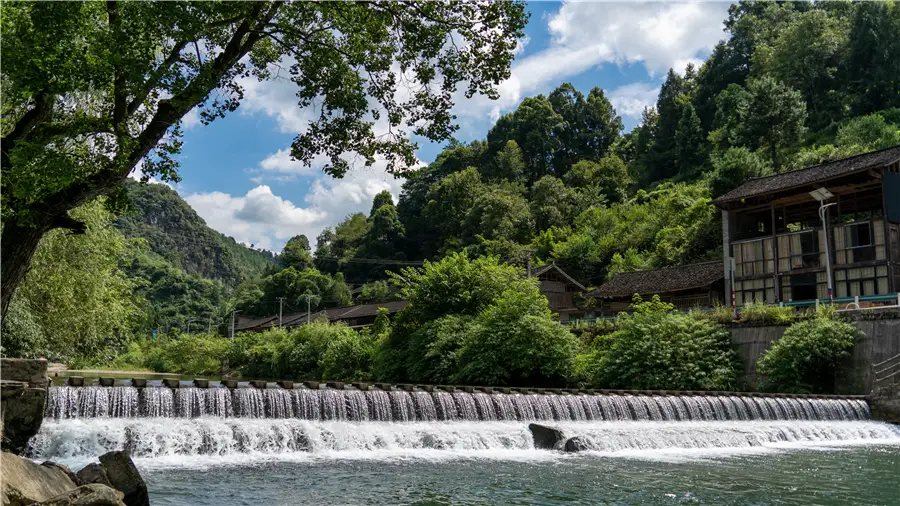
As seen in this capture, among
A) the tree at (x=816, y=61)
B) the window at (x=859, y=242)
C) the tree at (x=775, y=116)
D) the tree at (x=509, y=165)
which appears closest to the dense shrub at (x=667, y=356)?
the window at (x=859, y=242)

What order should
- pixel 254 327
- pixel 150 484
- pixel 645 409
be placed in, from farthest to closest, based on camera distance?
pixel 254 327
pixel 645 409
pixel 150 484

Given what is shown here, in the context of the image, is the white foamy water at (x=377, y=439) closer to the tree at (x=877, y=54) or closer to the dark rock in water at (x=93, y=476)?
the dark rock in water at (x=93, y=476)

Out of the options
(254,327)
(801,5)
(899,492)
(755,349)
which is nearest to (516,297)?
(755,349)

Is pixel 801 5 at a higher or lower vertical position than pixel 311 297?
higher

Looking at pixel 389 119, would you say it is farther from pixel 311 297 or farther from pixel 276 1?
pixel 311 297

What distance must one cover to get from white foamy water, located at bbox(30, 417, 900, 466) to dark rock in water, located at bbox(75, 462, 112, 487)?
486cm

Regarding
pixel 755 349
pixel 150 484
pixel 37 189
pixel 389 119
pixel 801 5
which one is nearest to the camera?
pixel 37 189

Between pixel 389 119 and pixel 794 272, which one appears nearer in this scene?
pixel 389 119

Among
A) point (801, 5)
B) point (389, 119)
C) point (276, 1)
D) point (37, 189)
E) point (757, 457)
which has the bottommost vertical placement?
point (757, 457)

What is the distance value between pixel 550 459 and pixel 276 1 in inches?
417

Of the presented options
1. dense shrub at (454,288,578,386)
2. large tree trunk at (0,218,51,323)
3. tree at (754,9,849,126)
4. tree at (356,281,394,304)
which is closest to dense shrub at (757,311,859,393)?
dense shrub at (454,288,578,386)

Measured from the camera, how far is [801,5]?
78.8 m

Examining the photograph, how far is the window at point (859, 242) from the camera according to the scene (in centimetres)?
2880

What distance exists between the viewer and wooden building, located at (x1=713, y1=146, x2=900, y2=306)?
28312mm
